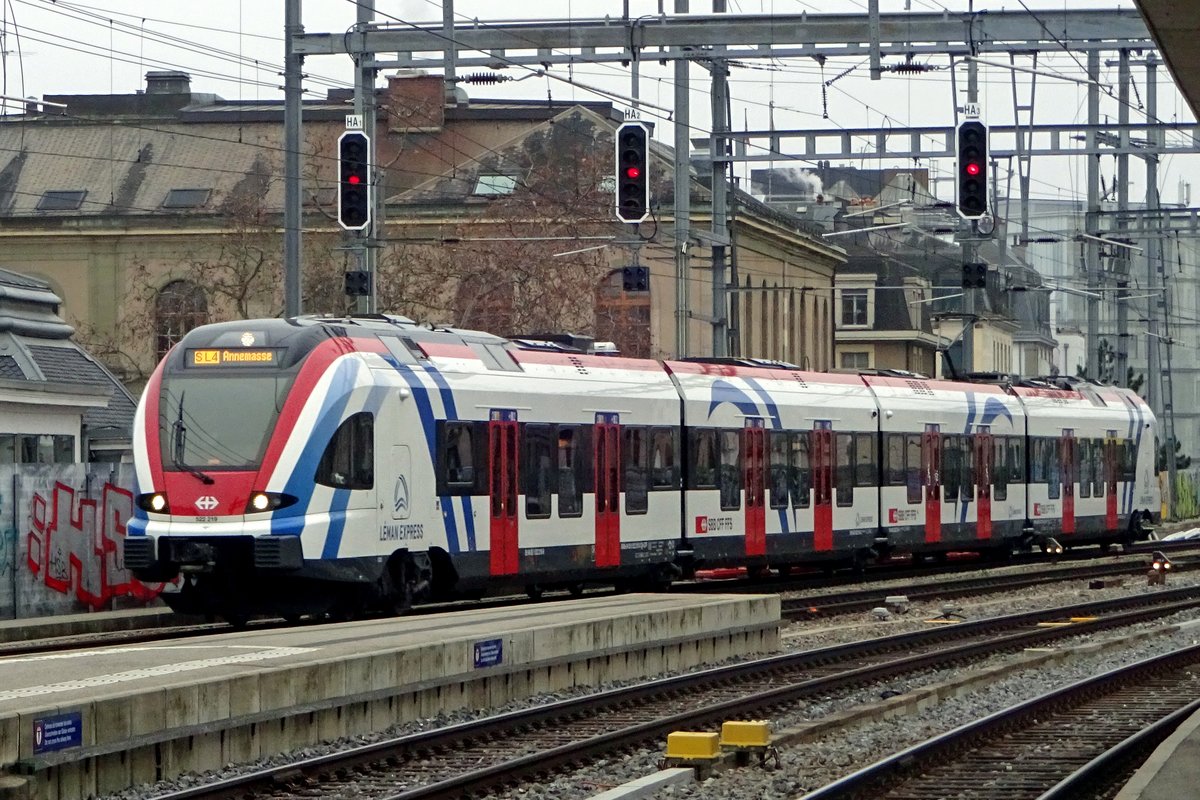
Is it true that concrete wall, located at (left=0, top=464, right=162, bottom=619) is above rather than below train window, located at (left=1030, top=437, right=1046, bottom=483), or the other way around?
below

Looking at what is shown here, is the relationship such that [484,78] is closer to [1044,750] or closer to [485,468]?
[485,468]

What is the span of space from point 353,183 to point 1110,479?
22268mm

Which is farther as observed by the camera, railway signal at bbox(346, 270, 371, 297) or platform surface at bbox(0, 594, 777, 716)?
railway signal at bbox(346, 270, 371, 297)

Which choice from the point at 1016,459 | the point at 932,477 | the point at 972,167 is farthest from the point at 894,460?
the point at 972,167

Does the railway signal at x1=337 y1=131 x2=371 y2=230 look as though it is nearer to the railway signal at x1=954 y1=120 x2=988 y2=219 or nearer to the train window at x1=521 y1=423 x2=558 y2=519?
the train window at x1=521 y1=423 x2=558 y2=519

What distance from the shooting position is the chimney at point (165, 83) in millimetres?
70750

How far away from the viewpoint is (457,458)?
2250 cm

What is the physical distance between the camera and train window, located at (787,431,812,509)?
3083 cm

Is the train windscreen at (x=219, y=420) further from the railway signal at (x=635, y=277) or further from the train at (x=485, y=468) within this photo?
the railway signal at (x=635, y=277)

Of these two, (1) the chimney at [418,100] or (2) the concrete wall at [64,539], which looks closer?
(2) the concrete wall at [64,539]

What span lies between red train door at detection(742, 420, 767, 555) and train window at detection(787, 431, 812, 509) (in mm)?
887

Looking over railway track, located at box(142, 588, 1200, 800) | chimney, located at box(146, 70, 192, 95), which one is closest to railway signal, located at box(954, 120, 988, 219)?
railway track, located at box(142, 588, 1200, 800)

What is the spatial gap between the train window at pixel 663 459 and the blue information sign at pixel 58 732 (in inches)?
635

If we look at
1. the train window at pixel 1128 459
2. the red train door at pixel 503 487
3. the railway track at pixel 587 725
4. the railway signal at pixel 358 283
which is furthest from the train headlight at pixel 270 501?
the train window at pixel 1128 459
